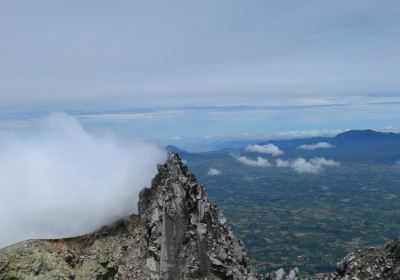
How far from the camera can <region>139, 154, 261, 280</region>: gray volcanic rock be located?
222 ft

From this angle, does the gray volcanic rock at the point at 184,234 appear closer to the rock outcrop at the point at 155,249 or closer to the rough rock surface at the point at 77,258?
the rock outcrop at the point at 155,249

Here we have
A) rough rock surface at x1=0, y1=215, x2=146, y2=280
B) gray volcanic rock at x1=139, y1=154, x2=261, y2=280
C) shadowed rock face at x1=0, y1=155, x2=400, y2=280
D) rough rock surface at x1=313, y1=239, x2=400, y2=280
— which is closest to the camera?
rough rock surface at x1=313, y1=239, x2=400, y2=280

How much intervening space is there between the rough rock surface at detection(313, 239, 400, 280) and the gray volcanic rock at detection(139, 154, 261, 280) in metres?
13.2

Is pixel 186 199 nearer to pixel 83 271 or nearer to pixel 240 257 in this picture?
pixel 240 257

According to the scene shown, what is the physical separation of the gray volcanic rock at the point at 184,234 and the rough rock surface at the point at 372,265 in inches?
521

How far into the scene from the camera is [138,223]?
75.8 meters

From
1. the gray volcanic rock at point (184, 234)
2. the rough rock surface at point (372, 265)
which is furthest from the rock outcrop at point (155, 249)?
the rough rock surface at point (372, 265)

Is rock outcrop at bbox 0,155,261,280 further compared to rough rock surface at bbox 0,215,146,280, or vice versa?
rock outcrop at bbox 0,155,261,280

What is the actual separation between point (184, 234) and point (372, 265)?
86.3 feet

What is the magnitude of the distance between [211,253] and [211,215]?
6815mm

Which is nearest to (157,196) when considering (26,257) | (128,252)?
(128,252)

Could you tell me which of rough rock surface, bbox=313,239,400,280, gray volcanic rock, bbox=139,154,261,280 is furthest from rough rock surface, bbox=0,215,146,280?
rough rock surface, bbox=313,239,400,280

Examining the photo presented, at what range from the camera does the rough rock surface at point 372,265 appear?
60.8 metres

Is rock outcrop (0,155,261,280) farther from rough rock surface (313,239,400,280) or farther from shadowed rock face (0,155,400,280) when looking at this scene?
rough rock surface (313,239,400,280)
